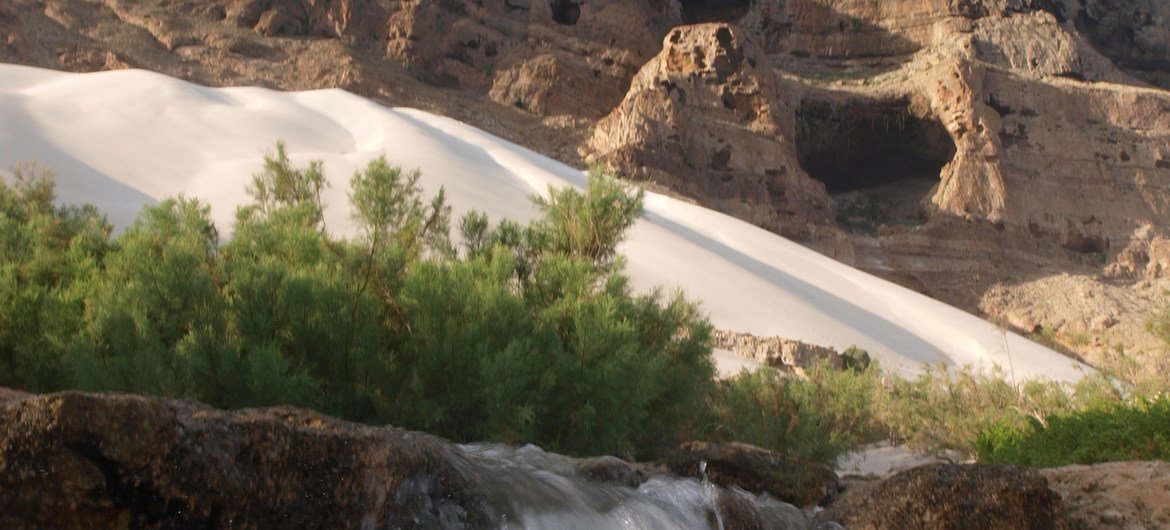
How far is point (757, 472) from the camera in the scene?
6.49m

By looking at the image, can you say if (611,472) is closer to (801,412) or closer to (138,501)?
(138,501)

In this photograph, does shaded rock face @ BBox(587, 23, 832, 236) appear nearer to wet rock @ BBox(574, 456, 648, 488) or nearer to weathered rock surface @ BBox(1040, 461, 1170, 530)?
weathered rock surface @ BBox(1040, 461, 1170, 530)

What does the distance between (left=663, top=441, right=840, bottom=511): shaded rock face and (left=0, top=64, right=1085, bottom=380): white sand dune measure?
9.19m

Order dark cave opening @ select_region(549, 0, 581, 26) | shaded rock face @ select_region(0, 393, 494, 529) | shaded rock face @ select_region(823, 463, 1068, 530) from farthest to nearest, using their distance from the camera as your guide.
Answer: dark cave opening @ select_region(549, 0, 581, 26)
shaded rock face @ select_region(823, 463, 1068, 530)
shaded rock face @ select_region(0, 393, 494, 529)

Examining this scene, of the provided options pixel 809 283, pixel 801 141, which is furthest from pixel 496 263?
pixel 801 141

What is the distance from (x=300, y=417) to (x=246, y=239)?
14.0 feet

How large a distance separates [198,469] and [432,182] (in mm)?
16973

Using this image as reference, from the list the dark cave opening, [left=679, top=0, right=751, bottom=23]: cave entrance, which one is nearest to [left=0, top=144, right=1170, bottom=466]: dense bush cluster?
the dark cave opening

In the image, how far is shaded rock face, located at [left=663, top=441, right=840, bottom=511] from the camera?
20.9 feet

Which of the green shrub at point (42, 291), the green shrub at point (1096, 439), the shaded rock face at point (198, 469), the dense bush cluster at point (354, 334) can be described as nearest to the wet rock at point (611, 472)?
the dense bush cluster at point (354, 334)

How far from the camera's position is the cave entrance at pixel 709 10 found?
1706 inches

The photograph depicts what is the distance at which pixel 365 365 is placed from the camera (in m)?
7.46

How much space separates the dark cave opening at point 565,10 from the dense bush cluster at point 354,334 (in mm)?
29312

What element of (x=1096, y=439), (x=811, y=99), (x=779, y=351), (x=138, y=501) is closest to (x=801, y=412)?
(x=1096, y=439)
